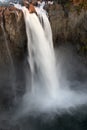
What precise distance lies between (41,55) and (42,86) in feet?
5.47

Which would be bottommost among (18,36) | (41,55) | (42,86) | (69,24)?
(42,86)

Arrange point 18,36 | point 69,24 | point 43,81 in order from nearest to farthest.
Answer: point 18,36 < point 43,81 < point 69,24

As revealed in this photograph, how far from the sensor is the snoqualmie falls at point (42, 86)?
1452 centimetres

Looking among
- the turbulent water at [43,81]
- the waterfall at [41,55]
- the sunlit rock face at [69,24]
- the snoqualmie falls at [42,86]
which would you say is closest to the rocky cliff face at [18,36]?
the sunlit rock face at [69,24]

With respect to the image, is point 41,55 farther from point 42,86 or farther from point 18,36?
point 42,86

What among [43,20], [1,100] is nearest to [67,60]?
[43,20]

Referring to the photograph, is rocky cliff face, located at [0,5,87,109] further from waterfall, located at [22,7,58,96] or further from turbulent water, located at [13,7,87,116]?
turbulent water, located at [13,7,87,116]

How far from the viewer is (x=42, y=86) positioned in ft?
55.0

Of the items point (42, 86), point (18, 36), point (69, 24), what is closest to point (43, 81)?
point (42, 86)

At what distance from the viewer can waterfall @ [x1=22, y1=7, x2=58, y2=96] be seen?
15.4m

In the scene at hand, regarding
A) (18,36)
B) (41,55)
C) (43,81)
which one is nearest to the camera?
(18,36)

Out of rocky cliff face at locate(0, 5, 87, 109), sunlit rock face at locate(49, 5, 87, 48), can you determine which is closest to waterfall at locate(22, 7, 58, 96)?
rocky cliff face at locate(0, 5, 87, 109)

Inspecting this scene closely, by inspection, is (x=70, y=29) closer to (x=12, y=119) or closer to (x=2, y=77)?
(x=2, y=77)

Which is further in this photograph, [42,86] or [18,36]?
[42,86]
